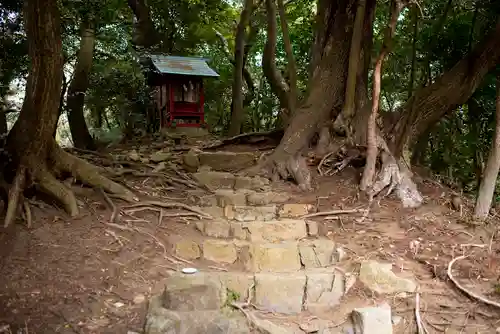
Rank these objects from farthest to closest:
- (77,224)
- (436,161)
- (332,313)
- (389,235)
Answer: (436,161)
(389,235)
(77,224)
(332,313)

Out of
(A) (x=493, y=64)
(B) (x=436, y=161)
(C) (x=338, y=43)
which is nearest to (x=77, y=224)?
(C) (x=338, y=43)

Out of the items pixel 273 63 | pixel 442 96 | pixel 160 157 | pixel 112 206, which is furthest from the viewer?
pixel 273 63

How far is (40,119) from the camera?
482 centimetres

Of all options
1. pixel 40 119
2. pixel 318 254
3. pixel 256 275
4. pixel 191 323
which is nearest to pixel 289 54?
pixel 318 254

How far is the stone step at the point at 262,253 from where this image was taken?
16.1 ft

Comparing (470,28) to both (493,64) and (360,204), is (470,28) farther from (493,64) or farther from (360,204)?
(360,204)

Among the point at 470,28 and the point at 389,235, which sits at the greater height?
the point at 470,28

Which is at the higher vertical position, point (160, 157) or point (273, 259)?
point (160, 157)

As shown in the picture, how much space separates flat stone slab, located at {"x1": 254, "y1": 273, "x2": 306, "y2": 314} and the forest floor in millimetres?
117

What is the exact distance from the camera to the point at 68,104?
28.2ft

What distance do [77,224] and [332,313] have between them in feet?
9.49

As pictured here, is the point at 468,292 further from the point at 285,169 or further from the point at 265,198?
the point at 285,169

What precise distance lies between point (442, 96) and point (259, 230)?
3.53 meters

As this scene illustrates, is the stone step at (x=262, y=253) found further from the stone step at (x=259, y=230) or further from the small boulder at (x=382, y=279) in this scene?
the small boulder at (x=382, y=279)
